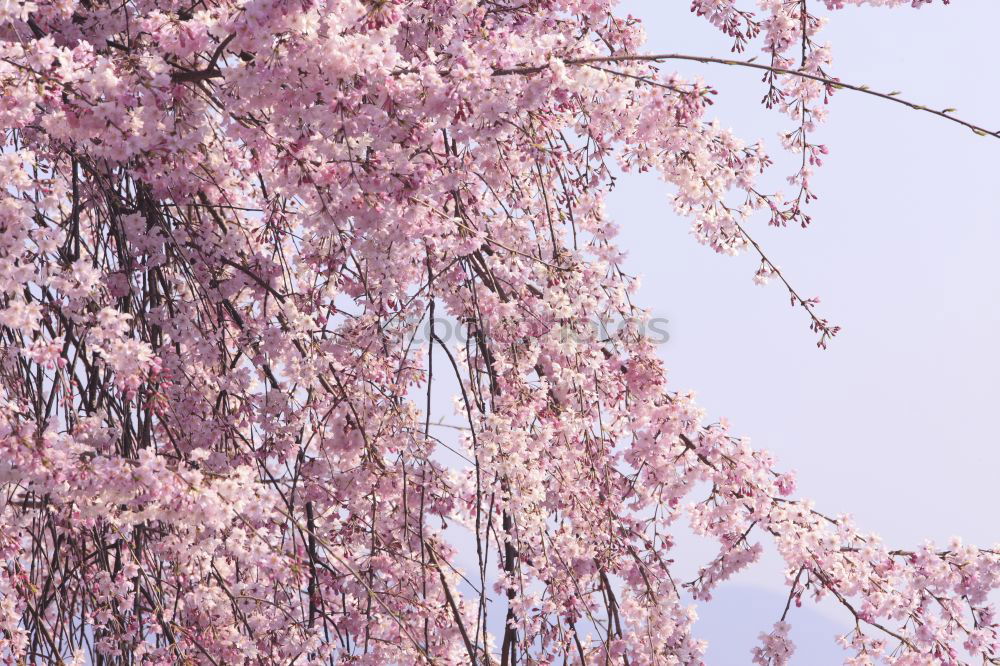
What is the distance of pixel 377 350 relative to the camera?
327 cm

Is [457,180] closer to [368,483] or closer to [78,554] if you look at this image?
[368,483]

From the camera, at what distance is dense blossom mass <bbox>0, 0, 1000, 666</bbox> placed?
266 cm

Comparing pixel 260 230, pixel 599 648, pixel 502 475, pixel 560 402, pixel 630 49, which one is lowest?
pixel 599 648

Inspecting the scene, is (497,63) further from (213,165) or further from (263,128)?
(213,165)

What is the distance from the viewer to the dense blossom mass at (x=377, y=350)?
2.66 meters

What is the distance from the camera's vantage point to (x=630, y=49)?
3.78 metres

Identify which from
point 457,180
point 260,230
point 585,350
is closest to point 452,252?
point 457,180

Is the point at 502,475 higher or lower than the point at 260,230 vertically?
lower

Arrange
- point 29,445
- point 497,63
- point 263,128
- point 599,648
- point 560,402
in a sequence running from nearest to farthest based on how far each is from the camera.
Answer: point 29,445 < point 497,63 < point 263,128 < point 599,648 < point 560,402

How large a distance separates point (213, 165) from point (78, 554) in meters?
1.26

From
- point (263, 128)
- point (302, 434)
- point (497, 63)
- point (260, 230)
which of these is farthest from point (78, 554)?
point (497, 63)

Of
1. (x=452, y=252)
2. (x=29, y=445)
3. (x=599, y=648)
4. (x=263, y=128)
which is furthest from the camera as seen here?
(x=599, y=648)

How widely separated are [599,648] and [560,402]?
79 cm

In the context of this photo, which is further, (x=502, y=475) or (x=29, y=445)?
(x=502, y=475)
